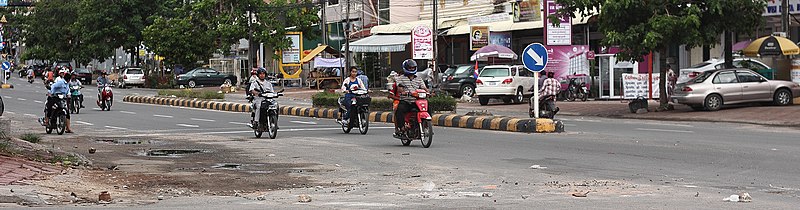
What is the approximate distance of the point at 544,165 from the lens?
50.1 ft

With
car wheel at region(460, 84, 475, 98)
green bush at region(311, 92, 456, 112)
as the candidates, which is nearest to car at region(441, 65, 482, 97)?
car wheel at region(460, 84, 475, 98)

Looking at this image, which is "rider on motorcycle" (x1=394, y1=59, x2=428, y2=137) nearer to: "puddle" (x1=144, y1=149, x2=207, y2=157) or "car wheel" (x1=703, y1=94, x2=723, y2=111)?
"puddle" (x1=144, y1=149, x2=207, y2=157)

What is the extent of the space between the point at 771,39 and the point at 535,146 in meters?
15.7

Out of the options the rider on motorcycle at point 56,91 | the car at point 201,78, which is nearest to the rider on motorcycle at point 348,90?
the rider on motorcycle at point 56,91

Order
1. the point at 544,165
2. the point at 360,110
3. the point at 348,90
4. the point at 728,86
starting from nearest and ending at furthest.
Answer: the point at 544,165 → the point at 360,110 → the point at 348,90 → the point at 728,86

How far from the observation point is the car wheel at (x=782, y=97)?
31.2 metres

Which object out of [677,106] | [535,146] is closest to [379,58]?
[677,106]

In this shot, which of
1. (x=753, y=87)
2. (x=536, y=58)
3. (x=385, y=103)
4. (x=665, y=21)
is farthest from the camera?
(x=753, y=87)

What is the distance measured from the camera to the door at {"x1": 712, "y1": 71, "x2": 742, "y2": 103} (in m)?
30.7

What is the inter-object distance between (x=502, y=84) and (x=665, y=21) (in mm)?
10770

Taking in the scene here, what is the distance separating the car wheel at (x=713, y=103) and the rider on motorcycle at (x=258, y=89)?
45.5 ft

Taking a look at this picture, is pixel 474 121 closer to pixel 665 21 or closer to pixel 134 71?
pixel 665 21

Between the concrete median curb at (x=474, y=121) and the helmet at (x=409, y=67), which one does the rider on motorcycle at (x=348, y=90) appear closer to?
the concrete median curb at (x=474, y=121)

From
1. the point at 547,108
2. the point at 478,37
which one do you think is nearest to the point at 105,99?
the point at 478,37
